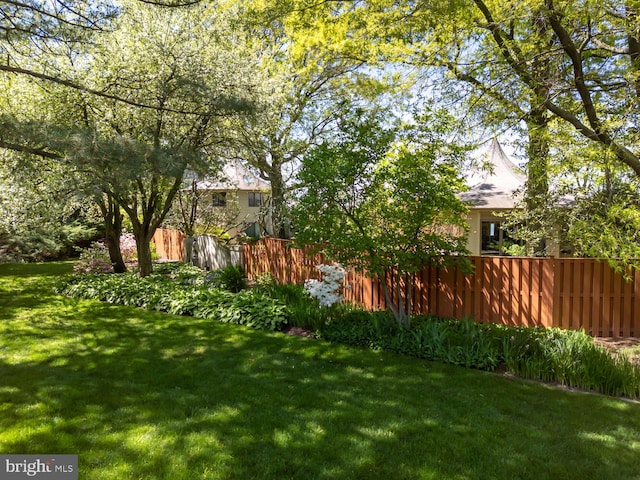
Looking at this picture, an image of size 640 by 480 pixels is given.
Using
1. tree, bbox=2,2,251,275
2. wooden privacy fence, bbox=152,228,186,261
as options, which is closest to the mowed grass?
tree, bbox=2,2,251,275

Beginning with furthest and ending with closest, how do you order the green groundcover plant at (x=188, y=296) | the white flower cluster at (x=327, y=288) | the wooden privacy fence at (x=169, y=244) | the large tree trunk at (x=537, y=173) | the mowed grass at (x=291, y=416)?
the wooden privacy fence at (x=169, y=244), the large tree trunk at (x=537, y=173), the green groundcover plant at (x=188, y=296), the white flower cluster at (x=327, y=288), the mowed grass at (x=291, y=416)

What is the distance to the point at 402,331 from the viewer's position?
5.91 meters

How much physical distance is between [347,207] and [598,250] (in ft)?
11.9

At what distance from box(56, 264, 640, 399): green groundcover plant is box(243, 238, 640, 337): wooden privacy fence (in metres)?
0.53

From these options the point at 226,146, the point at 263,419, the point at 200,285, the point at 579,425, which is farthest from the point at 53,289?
the point at 579,425

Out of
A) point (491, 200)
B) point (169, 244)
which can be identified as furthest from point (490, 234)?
point (169, 244)

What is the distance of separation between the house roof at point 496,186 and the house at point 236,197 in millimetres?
6603

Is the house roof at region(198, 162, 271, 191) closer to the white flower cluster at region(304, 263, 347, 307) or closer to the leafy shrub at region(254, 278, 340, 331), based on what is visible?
the leafy shrub at region(254, 278, 340, 331)

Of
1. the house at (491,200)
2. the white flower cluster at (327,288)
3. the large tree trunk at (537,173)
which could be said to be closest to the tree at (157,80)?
the white flower cluster at (327,288)

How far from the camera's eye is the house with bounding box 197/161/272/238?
1310 centimetres

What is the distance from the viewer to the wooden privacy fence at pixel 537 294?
642 centimetres

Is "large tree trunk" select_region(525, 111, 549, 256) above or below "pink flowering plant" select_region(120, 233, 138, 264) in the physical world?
above

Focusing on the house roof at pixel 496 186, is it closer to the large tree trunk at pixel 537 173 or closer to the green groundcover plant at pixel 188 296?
the large tree trunk at pixel 537 173

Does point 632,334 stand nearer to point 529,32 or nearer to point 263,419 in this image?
point 529,32
